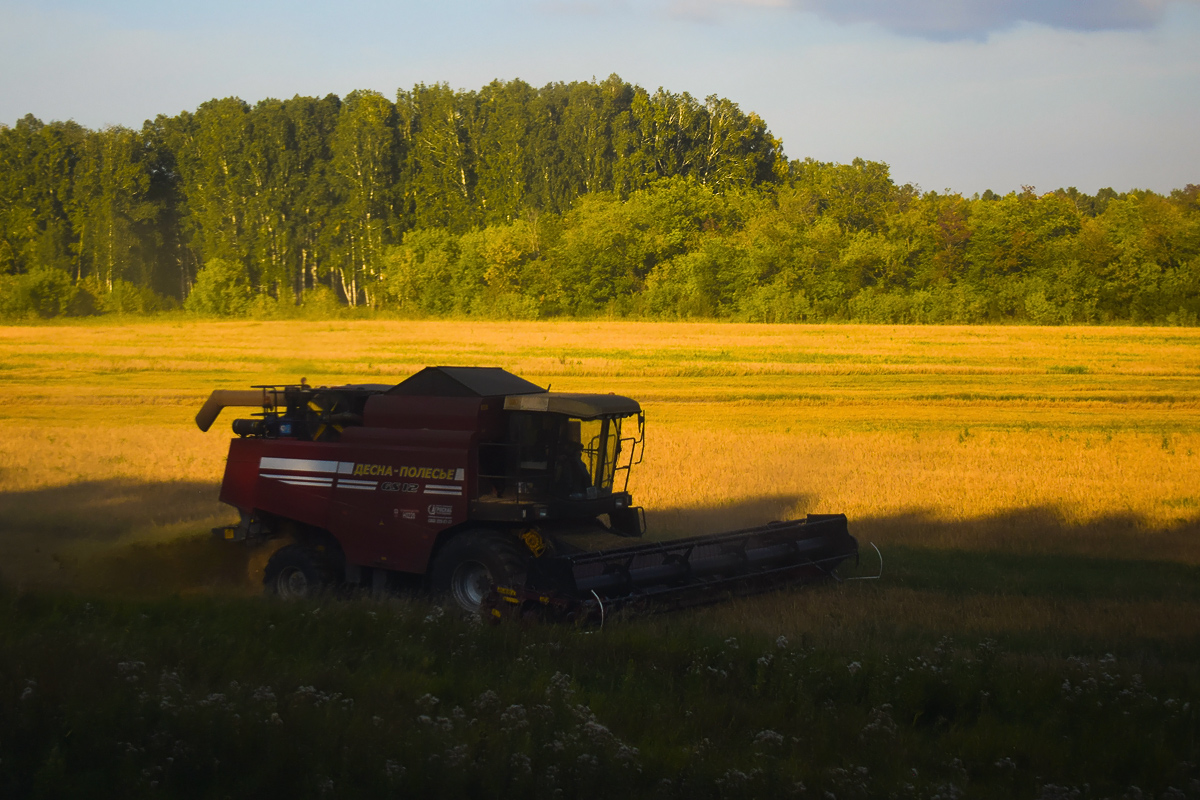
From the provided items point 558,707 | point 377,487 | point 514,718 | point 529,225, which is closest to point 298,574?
point 377,487

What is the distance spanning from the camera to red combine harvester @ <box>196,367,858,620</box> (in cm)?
955

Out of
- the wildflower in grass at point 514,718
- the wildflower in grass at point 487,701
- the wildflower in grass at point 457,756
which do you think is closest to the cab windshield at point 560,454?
the wildflower in grass at point 487,701

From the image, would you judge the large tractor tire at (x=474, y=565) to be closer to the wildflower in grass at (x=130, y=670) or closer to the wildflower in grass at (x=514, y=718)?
the wildflower in grass at (x=514, y=718)

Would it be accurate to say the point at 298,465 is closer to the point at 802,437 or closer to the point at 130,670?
the point at 130,670

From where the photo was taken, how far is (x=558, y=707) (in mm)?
6473

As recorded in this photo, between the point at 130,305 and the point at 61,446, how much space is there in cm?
5375

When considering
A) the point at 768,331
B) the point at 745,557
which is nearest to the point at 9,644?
the point at 745,557

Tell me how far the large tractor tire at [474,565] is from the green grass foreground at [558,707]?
2.62 feet

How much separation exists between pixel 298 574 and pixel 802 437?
14.5 m

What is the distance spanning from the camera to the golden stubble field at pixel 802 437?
535 inches

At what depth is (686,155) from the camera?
92812 millimetres

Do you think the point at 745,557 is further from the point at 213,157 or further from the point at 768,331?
the point at 213,157

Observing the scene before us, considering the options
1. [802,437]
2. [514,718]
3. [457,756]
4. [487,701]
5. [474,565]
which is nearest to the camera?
[457,756]

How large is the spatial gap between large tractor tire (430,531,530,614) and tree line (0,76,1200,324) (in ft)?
182
